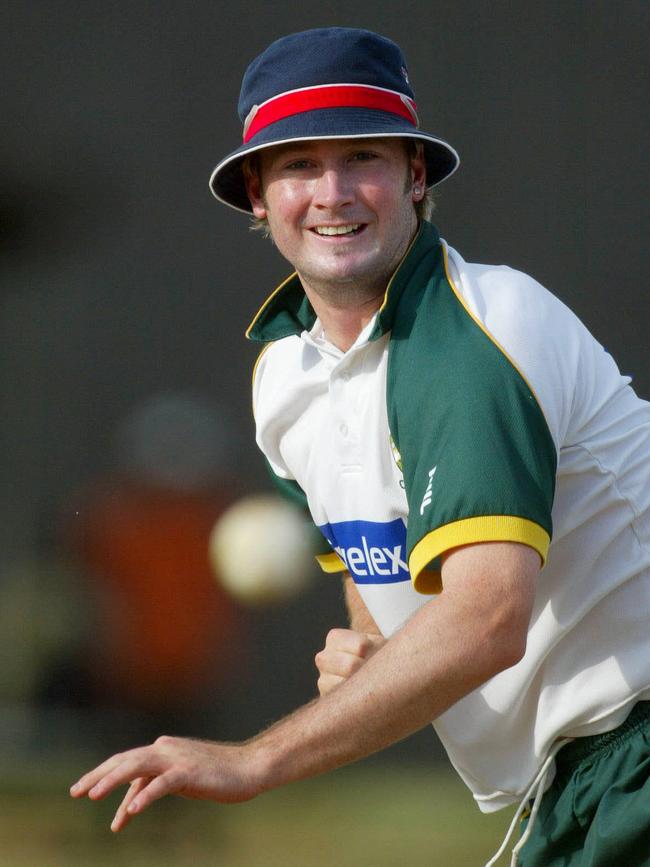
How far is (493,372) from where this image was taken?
179cm

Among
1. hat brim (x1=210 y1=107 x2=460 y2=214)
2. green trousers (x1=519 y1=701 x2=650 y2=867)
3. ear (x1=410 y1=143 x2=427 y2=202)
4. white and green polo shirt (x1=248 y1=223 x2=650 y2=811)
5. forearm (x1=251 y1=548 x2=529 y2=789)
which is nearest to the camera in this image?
forearm (x1=251 y1=548 x2=529 y2=789)

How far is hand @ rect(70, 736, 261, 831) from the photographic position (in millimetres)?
1552

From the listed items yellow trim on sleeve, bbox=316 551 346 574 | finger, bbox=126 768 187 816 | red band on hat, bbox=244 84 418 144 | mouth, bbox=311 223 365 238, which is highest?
red band on hat, bbox=244 84 418 144

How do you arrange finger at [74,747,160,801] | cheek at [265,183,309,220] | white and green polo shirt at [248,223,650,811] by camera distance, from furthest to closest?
1. cheek at [265,183,309,220]
2. white and green polo shirt at [248,223,650,811]
3. finger at [74,747,160,801]

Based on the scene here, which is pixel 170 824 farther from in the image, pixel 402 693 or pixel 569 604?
pixel 402 693

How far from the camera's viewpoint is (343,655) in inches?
83.7

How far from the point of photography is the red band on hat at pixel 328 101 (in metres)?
2.11

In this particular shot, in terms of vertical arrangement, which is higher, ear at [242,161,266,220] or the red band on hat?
the red band on hat

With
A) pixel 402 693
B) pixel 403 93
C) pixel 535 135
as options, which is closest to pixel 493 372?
pixel 402 693

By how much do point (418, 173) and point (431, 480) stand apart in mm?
769

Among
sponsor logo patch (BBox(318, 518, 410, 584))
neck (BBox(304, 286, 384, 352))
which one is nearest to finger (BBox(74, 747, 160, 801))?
sponsor logo patch (BBox(318, 518, 410, 584))

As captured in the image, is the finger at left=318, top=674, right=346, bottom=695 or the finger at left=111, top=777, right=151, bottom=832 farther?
the finger at left=318, top=674, right=346, bottom=695

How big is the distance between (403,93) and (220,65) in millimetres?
2044

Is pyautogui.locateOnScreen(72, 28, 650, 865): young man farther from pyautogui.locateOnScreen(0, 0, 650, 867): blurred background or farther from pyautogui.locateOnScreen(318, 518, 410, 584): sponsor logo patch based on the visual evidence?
pyautogui.locateOnScreen(0, 0, 650, 867): blurred background
